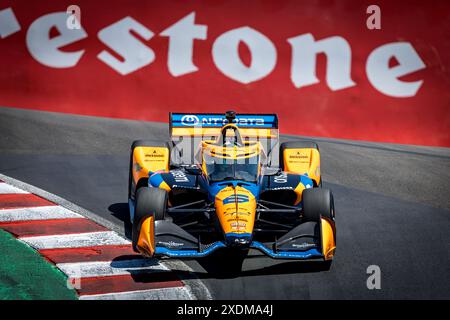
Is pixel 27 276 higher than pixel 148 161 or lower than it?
lower

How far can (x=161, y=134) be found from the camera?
45.3 ft

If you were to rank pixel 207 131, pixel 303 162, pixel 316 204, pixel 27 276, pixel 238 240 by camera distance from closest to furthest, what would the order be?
pixel 27 276, pixel 238 240, pixel 316 204, pixel 303 162, pixel 207 131

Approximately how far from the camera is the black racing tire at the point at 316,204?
7449mm

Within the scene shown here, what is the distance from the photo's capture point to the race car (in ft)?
23.0

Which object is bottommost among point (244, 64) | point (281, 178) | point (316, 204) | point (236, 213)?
point (236, 213)

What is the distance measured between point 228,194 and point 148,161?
1911 mm

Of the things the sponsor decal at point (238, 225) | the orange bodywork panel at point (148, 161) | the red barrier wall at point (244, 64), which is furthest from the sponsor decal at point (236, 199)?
the red barrier wall at point (244, 64)

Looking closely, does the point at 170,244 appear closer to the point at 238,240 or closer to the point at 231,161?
the point at 238,240

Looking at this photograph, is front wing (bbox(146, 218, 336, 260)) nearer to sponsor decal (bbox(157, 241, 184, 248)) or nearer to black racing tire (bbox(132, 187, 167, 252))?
sponsor decal (bbox(157, 241, 184, 248))

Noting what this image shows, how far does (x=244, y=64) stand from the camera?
14.8 meters

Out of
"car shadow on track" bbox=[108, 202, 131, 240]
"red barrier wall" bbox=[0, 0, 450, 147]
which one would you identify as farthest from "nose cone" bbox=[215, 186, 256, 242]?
"red barrier wall" bbox=[0, 0, 450, 147]

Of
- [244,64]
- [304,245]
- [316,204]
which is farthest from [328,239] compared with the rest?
[244,64]

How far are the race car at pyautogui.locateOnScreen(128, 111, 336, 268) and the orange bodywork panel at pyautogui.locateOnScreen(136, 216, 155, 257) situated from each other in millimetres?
10
